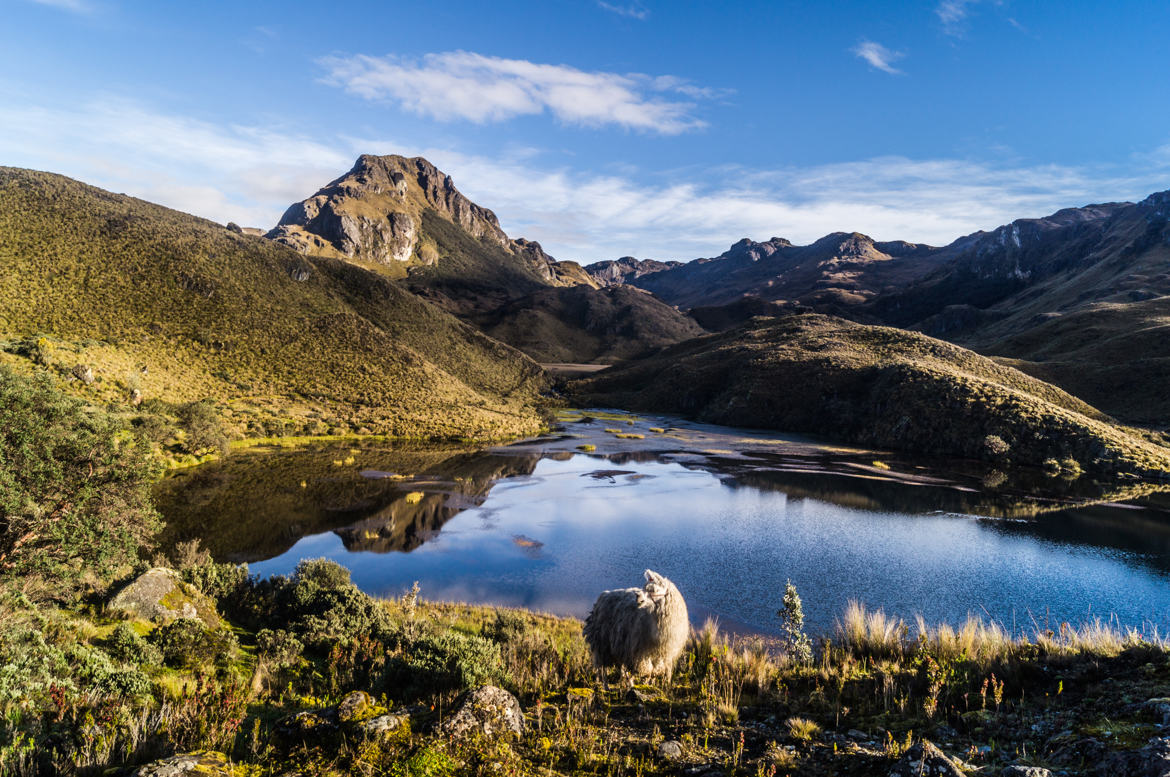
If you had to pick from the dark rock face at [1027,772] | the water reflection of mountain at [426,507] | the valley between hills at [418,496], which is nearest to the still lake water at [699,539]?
the water reflection of mountain at [426,507]

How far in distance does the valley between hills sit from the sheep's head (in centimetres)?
130

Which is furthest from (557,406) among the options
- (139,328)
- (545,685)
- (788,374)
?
(545,685)

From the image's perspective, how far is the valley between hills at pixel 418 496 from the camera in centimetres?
579

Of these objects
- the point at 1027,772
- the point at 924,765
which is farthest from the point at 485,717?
the point at 1027,772

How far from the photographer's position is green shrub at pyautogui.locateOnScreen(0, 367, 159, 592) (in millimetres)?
11430

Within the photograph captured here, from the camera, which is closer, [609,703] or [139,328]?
[609,703]

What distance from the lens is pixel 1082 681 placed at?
678cm

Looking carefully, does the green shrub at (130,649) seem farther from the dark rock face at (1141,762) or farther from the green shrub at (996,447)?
the green shrub at (996,447)

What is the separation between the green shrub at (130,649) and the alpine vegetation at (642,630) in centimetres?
766

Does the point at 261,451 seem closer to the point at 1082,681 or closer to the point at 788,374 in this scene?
the point at 1082,681

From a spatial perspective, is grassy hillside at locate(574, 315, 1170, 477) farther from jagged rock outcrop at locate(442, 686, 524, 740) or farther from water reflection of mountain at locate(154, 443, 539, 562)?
jagged rock outcrop at locate(442, 686, 524, 740)

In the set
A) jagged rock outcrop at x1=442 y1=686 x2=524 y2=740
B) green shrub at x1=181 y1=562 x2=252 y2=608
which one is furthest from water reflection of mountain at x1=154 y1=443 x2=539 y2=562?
jagged rock outcrop at x1=442 y1=686 x2=524 y2=740

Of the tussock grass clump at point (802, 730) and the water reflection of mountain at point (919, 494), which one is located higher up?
the tussock grass clump at point (802, 730)

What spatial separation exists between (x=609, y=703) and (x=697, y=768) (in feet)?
7.31
